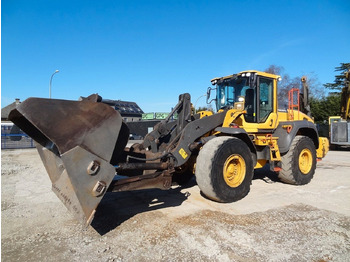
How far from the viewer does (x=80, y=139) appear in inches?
129

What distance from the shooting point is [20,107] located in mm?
3025

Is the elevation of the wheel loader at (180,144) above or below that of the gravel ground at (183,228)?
above

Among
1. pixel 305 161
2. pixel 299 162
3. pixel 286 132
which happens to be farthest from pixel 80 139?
pixel 305 161

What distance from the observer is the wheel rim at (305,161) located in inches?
271

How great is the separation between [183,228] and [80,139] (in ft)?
6.28

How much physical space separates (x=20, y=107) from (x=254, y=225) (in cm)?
348

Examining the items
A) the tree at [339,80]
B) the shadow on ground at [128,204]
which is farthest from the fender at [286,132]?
the tree at [339,80]

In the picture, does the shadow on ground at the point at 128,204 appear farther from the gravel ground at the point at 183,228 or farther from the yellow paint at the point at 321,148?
the yellow paint at the point at 321,148

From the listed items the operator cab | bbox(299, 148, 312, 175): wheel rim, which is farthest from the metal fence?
bbox(299, 148, 312, 175): wheel rim

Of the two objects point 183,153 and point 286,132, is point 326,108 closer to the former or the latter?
point 286,132

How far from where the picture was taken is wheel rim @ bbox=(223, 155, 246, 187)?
5062 millimetres

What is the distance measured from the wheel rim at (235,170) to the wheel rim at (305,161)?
2437mm

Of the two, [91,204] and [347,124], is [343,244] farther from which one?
[347,124]

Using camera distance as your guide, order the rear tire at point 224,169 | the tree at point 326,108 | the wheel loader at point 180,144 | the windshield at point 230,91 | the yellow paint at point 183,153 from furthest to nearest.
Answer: the tree at point 326,108 → the windshield at point 230,91 → the yellow paint at point 183,153 → the rear tire at point 224,169 → the wheel loader at point 180,144
